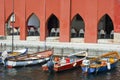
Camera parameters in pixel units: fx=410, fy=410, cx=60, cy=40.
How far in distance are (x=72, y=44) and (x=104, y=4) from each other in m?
5.13

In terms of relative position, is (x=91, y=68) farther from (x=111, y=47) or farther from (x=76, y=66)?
(x=111, y=47)

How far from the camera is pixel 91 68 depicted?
31781 mm

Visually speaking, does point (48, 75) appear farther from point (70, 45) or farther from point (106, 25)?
point (106, 25)

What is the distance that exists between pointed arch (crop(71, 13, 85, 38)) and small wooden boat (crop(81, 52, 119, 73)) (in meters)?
9.29

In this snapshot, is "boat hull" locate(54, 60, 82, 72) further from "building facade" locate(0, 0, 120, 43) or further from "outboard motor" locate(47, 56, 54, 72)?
"building facade" locate(0, 0, 120, 43)

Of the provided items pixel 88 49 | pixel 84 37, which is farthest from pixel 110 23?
pixel 88 49

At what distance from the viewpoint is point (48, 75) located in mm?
31562

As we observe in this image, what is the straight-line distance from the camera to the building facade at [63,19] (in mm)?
41253

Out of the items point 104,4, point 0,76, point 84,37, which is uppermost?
point 104,4

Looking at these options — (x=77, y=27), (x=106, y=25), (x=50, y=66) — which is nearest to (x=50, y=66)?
(x=50, y=66)

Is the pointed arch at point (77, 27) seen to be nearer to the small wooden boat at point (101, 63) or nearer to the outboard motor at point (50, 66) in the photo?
the small wooden boat at point (101, 63)

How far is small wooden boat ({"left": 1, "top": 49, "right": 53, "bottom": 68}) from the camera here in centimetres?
3456

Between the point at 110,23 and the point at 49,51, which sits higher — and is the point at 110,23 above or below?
above

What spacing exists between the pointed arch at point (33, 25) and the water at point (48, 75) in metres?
13.3
